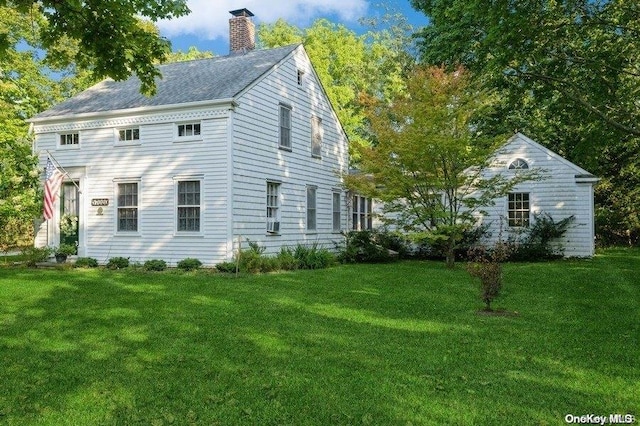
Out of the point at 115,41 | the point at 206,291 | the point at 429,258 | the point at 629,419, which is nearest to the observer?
the point at 629,419

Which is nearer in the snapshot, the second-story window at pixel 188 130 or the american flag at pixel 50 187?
the american flag at pixel 50 187

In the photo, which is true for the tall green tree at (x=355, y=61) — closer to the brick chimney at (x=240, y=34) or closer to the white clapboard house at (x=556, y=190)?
the brick chimney at (x=240, y=34)

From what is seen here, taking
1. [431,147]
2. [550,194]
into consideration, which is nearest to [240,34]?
[431,147]

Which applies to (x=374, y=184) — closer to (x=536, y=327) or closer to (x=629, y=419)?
(x=536, y=327)

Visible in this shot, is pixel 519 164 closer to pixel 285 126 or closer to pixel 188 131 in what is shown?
pixel 285 126

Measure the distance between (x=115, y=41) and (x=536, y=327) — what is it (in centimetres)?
711

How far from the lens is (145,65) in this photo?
26.6ft

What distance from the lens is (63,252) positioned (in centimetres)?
1650

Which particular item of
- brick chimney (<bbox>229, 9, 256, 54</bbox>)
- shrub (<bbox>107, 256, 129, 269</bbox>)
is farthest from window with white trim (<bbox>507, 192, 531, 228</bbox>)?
shrub (<bbox>107, 256, 129, 269</bbox>)

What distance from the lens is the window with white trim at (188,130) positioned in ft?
51.6

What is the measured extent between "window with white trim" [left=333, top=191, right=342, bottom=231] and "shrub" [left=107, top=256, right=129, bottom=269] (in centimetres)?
865

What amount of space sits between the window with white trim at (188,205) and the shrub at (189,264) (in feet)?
3.25

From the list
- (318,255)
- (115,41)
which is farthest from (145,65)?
(318,255)

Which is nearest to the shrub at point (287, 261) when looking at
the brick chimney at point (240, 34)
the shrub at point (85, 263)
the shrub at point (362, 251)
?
the shrub at point (362, 251)
